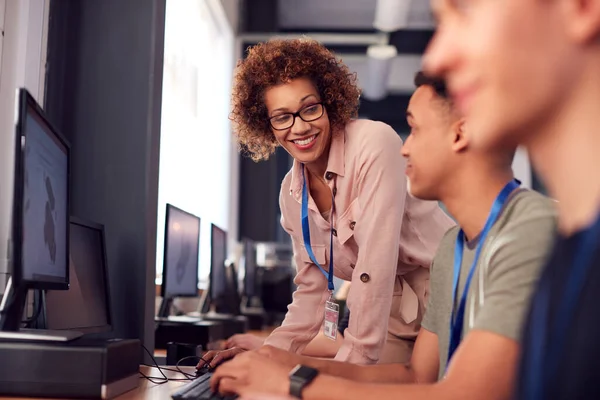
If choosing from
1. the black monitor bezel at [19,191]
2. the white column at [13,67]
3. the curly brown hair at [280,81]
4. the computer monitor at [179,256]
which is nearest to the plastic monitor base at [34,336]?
the black monitor bezel at [19,191]

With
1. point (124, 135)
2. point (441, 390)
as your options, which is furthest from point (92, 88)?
point (441, 390)

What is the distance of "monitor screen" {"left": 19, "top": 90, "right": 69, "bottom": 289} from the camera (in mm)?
1316

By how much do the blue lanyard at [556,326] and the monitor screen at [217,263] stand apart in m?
3.19

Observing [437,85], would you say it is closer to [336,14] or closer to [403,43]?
[336,14]

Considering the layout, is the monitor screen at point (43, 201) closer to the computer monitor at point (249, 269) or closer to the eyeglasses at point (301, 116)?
the eyeglasses at point (301, 116)

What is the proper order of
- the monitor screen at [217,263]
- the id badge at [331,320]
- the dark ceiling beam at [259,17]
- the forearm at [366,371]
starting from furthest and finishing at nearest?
the dark ceiling beam at [259,17] → the monitor screen at [217,263] → the id badge at [331,320] → the forearm at [366,371]

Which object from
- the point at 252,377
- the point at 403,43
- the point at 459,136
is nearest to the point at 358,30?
the point at 403,43

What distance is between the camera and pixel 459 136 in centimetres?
128

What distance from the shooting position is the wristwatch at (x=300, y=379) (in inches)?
43.3

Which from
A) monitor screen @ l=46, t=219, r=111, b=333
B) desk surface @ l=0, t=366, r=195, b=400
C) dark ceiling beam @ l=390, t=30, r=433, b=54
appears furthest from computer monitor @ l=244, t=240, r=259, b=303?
dark ceiling beam @ l=390, t=30, r=433, b=54

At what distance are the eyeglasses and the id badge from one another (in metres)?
0.54

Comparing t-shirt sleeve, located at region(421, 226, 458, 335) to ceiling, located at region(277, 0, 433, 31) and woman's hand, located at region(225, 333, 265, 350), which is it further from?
ceiling, located at region(277, 0, 433, 31)

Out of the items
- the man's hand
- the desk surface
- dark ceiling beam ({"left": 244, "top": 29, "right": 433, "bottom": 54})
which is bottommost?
the desk surface

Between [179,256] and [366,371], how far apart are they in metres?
1.67
